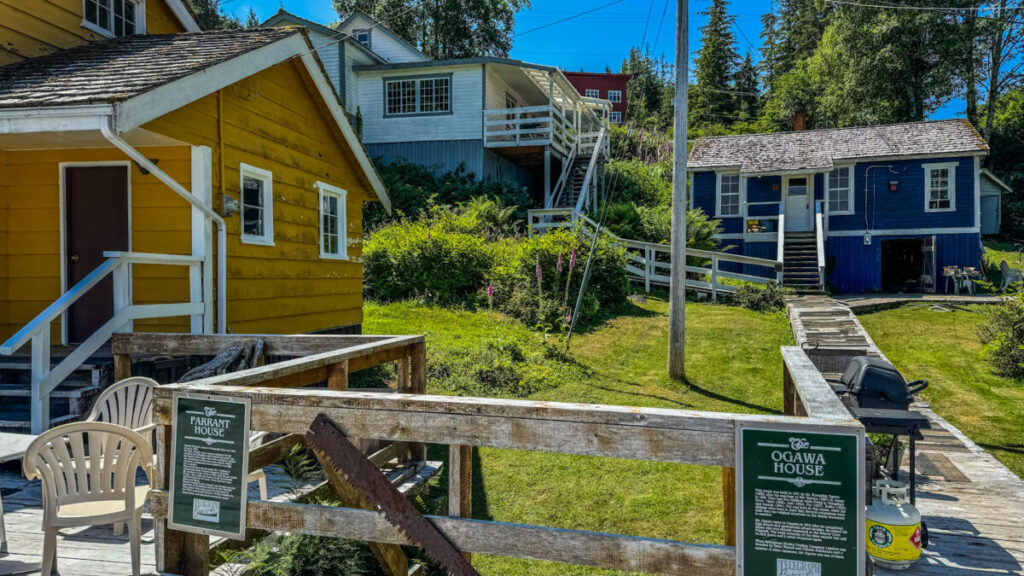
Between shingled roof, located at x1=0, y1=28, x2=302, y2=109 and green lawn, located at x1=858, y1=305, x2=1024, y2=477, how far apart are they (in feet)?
30.7

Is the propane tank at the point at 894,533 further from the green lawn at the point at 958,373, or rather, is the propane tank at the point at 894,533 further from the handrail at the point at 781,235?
the handrail at the point at 781,235

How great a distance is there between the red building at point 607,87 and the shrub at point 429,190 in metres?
31.8

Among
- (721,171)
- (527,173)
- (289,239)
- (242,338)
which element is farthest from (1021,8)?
(242,338)

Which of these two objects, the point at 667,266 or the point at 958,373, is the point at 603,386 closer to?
the point at 958,373

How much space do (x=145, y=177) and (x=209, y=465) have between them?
225 inches

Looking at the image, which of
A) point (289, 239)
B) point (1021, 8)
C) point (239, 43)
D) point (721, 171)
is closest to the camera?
point (239, 43)

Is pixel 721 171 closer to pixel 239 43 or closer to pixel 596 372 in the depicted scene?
pixel 596 372

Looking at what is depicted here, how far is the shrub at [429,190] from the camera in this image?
67.3 ft

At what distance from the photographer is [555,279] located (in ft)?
43.0

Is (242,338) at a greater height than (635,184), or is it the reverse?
(635,184)

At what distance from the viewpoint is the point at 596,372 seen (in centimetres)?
981

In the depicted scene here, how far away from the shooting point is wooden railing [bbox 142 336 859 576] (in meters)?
2.30

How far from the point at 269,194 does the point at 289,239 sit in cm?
76

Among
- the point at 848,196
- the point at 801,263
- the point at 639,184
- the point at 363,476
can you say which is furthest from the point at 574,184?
the point at 363,476
